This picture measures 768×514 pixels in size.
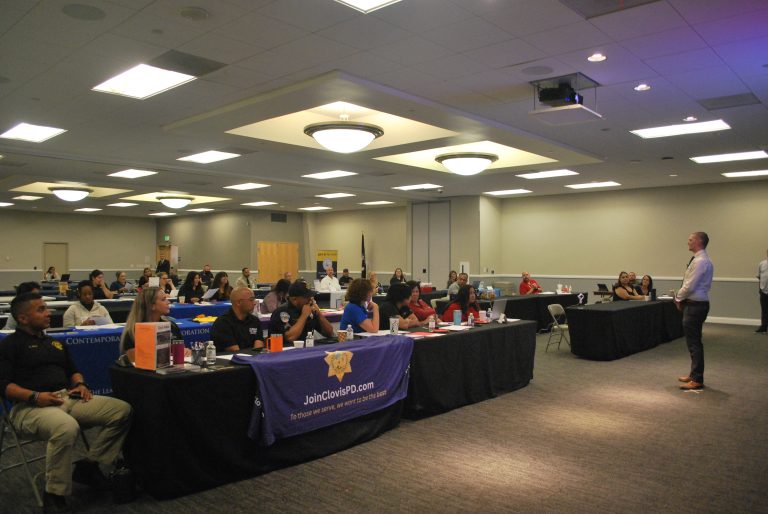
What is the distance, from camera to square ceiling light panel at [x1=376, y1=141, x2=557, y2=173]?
10.1 meters

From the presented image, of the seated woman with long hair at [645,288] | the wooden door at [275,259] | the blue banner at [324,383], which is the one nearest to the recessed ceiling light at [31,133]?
the blue banner at [324,383]

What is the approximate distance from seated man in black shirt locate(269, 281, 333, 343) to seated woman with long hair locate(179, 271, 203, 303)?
484 cm

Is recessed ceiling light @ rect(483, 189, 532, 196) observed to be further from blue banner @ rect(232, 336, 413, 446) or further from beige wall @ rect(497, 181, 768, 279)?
blue banner @ rect(232, 336, 413, 446)

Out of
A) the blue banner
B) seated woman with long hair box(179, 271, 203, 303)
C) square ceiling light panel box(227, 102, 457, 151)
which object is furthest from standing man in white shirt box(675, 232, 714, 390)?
seated woman with long hair box(179, 271, 203, 303)

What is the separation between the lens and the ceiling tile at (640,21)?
4.16m

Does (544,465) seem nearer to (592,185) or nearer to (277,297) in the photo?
(277,297)

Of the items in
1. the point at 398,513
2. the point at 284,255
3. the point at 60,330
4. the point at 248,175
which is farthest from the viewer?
the point at 284,255

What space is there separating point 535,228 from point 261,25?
41.0 ft

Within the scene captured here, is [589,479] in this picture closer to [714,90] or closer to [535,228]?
[714,90]

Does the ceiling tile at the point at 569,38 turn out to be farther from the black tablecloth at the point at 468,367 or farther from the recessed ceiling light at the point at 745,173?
the recessed ceiling light at the point at 745,173

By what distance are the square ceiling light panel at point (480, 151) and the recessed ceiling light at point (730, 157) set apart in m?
2.52

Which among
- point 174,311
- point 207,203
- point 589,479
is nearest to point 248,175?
point 174,311

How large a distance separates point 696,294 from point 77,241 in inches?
807

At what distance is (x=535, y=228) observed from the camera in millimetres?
15781
